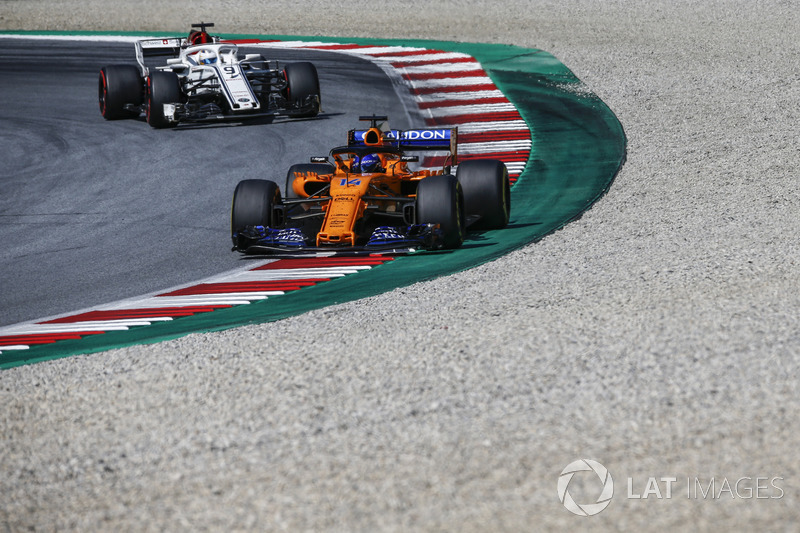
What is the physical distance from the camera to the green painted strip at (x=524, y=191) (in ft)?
28.8

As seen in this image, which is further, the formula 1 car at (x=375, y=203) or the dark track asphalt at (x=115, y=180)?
A: the dark track asphalt at (x=115, y=180)

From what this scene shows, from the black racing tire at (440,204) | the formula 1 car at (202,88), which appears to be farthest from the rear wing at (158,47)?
the black racing tire at (440,204)

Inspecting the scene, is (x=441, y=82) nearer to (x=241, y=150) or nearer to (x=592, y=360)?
(x=241, y=150)

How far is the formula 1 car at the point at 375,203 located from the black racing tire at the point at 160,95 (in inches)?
263

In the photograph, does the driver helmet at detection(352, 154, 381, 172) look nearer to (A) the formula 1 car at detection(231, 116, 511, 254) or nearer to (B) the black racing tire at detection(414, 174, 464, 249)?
(A) the formula 1 car at detection(231, 116, 511, 254)

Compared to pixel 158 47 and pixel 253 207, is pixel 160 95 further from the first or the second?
pixel 253 207

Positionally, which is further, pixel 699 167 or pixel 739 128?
pixel 739 128

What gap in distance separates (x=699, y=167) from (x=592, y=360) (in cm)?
833

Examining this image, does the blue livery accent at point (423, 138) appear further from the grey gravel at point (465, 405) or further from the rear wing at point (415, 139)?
the grey gravel at point (465, 405)

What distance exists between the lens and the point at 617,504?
4.91 m

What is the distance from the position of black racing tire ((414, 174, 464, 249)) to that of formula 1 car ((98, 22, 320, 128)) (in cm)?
823

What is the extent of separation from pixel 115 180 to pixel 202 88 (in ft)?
13.9

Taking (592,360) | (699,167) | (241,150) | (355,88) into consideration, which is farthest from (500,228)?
(355,88)

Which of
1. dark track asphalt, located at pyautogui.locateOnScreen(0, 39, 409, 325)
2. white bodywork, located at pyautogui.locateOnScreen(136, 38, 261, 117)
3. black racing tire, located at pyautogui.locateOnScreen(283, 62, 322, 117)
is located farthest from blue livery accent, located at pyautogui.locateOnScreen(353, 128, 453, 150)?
black racing tire, located at pyautogui.locateOnScreen(283, 62, 322, 117)
